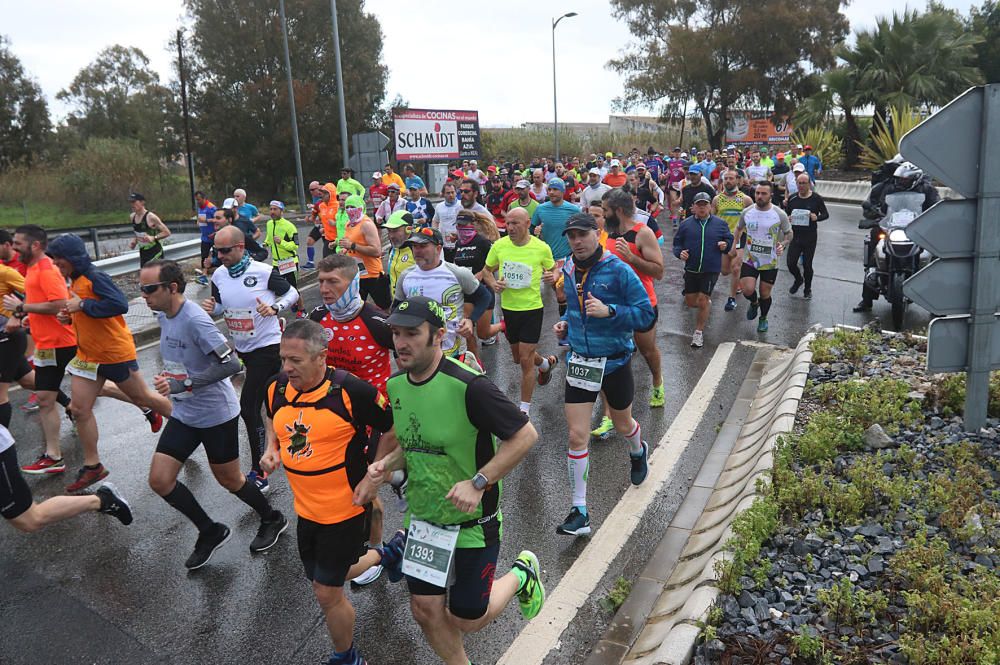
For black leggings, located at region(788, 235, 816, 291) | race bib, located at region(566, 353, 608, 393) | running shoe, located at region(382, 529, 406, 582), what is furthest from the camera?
black leggings, located at region(788, 235, 816, 291)

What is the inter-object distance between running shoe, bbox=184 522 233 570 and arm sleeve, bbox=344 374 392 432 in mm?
2028

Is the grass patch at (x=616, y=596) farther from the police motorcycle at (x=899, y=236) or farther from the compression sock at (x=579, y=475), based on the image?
the police motorcycle at (x=899, y=236)

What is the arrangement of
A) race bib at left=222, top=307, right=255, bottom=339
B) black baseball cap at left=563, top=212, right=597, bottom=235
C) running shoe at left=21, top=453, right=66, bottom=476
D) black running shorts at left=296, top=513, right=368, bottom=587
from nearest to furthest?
black running shorts at left=296, top=513, right=368, bottom=587
black baseball cap at left=563, top=212, right=597, bottom=235
race bib at left=222, top=307, right=255, bottom=339
running shoe at left=21, top=453, right=66, bottom=476

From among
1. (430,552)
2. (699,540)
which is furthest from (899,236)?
(430,552)

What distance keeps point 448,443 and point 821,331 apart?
22.6ft

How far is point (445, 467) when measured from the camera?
3275mm

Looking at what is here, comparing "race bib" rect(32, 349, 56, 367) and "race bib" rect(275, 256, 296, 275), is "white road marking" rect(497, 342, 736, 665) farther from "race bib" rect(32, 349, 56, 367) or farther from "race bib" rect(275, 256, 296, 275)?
"race bib" rect(275, 256, 296, 275)

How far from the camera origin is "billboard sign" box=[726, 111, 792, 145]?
4725 centimetres

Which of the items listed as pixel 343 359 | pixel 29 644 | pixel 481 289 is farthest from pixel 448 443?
pixel 481 289

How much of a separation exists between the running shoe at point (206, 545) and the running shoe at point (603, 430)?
3.18m

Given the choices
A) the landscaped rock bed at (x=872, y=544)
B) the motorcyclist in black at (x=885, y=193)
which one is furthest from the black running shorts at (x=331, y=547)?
the motorcyclist in black at (x=885, y=193)

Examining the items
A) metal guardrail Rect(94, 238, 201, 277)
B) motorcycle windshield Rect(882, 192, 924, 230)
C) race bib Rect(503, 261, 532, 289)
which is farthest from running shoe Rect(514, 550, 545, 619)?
metal guardrail Rect(94, 238, 201, 277)

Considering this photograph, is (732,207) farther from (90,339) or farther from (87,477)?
(87,477)

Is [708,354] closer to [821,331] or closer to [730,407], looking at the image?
[821,331]
